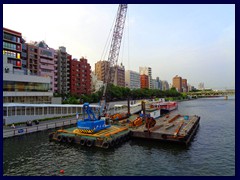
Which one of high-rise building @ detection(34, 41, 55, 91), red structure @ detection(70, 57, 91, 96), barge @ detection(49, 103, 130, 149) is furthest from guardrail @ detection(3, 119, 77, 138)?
red structure @ detection(70, 57, 91, 96)

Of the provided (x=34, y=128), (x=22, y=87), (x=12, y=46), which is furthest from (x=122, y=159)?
(x=12, y=46)

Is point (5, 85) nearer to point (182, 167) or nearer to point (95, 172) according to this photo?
point (95, 172)

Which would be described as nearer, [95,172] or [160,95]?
[95,172]

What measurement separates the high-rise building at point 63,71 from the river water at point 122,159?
197 feet

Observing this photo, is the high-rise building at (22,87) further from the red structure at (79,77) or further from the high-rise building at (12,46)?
the red structure at (79,77)

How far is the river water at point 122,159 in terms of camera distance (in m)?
18.8

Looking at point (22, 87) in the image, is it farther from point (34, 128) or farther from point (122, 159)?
point (122, 159)

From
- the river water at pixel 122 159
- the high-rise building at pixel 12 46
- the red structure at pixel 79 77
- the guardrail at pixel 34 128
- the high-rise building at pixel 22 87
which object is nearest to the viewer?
the river water at pixel 122 159

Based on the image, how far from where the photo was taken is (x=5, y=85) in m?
42.2

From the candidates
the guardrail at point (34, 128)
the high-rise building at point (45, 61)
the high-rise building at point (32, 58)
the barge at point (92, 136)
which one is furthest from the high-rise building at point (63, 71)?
Answer: the barge at point (92, 136)

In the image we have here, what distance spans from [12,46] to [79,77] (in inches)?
1511

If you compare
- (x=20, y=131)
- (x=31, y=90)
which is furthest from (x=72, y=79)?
(x=20, y=131)

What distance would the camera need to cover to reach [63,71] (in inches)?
3546
